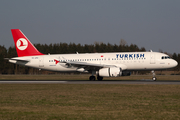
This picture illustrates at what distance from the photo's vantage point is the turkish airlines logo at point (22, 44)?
4528cm

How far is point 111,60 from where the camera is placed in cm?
4088

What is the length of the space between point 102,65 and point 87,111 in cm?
2734

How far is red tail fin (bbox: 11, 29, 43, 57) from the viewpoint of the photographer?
4519cm

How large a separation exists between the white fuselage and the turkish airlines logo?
1910 mm

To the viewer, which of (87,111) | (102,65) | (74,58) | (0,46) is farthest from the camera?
(0,46)

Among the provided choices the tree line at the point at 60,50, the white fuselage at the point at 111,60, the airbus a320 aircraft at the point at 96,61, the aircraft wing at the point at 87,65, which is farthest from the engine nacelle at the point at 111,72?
the tree line at the point at 60,50

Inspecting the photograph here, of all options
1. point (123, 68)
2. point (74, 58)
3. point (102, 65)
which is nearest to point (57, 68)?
point (74, 58)

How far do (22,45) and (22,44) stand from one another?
0.56 feet

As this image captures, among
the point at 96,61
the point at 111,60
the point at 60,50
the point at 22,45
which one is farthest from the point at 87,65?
the point at 60,50

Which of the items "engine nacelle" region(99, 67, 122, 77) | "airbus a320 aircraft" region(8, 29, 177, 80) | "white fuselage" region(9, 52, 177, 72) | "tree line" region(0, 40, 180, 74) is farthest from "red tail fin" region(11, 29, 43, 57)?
"tree line" region(0, 40, 180, 74)

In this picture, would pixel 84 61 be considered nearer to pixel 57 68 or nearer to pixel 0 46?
pixel 57 68

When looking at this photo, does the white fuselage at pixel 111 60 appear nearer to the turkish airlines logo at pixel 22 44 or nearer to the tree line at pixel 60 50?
the turkish airlines logo at pixel 22 44

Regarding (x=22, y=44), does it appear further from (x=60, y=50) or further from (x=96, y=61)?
(x=60, y=50)

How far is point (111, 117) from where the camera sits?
11.1 m
